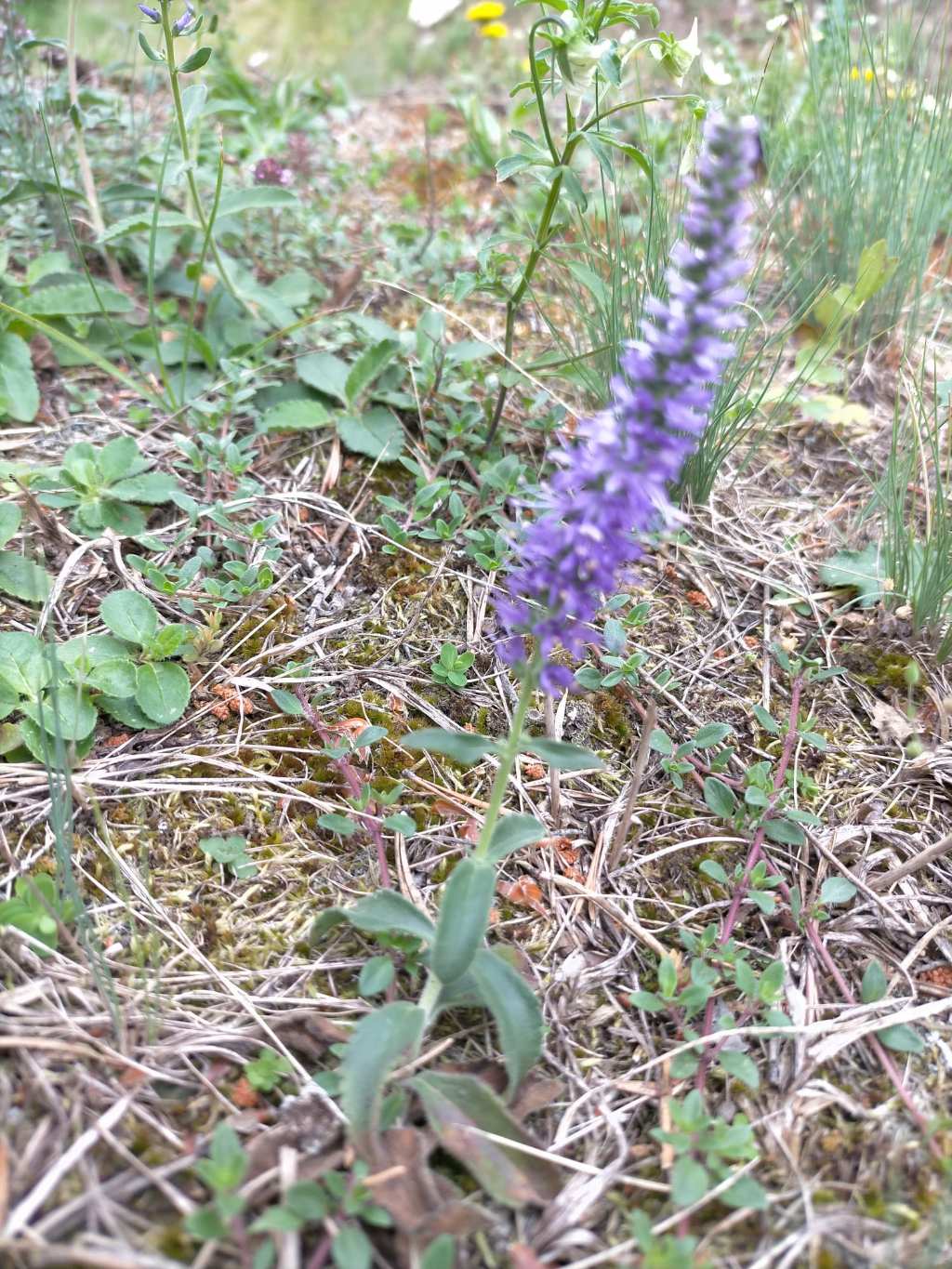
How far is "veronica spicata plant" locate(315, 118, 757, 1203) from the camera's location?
1157 millimetres

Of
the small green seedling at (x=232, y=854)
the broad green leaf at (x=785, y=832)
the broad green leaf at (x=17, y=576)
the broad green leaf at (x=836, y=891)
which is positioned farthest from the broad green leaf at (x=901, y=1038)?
the broad green leaf at (x=17, y=576)

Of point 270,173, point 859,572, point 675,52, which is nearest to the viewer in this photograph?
point 675,52

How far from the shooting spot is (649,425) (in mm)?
1210

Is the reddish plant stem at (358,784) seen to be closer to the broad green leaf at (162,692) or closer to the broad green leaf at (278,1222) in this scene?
the broad green leaf at (162,692)

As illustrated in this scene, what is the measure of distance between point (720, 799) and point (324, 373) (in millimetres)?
1453

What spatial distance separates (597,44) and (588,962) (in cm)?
174

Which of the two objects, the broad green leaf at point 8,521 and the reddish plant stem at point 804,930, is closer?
the reddish plant stem at point 804,930

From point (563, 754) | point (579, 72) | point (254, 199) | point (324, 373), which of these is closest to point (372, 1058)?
point (563, 754)

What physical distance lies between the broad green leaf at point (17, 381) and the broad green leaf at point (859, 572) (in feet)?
6.44

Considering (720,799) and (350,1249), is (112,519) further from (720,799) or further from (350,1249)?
(350,1249)

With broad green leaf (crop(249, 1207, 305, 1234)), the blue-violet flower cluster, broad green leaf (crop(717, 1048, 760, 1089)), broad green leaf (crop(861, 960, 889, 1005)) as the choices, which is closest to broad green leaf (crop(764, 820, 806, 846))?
broad green leaf (crop(861, 960, 889, 1005))

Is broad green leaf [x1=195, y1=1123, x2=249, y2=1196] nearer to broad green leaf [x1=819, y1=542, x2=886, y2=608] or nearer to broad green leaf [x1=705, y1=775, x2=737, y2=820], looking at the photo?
broad green leaf [x1=705, y1=775, x2=737, y2=820]

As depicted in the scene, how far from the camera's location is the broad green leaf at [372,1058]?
50.9 inches

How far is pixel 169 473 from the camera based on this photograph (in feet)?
7.55
